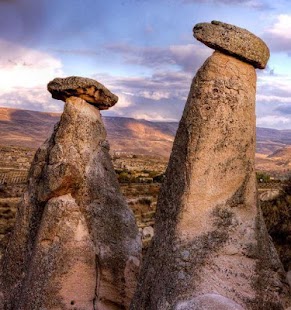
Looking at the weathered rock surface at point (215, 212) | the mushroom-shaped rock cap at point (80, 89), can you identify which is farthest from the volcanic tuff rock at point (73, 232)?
the weathered rock surface at point (215, 212)

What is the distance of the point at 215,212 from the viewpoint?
6.19m

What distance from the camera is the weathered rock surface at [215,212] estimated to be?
5965mm

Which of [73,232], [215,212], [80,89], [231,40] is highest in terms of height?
[231,40]

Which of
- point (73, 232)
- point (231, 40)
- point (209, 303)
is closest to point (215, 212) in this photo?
point (209, 303)

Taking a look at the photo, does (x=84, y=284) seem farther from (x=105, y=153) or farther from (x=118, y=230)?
(x=105, y=153)

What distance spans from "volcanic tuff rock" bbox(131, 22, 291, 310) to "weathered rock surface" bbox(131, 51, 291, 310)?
0.04ft

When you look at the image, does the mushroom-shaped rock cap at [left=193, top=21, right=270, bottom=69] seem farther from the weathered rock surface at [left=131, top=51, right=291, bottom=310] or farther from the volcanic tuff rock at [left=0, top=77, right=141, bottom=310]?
the volcanic tuff rock at [left=0, top=77, right=141, bottom=310]

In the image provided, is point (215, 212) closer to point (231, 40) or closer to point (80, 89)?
point (231, 40)

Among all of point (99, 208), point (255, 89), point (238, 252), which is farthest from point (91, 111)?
point (238, 252)

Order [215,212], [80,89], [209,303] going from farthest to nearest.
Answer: [80,89] < [215,212] < [209,303]

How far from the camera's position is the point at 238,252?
6066 millimetres

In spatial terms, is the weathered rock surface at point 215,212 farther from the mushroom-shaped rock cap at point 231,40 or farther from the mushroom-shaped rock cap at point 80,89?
the mushroom-shaped rock cap at point 80,89

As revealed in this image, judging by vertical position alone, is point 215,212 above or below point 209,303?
above

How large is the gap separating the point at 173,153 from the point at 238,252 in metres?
1.47
